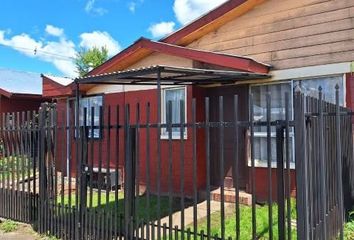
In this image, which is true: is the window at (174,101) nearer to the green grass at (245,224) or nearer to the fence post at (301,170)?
the green grass at (245,224)

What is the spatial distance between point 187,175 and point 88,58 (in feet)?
91.9

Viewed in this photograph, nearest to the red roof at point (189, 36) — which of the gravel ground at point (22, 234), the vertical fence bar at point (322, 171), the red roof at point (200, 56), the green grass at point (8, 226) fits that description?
the red roof at point (200, 56)

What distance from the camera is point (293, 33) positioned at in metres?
8.10

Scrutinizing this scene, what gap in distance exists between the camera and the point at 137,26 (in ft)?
128

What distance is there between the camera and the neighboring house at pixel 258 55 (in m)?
7.54

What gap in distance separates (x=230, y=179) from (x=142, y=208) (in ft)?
7.11

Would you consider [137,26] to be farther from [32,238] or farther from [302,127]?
[302,127]

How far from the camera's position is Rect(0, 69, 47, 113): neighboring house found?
18.3 metres

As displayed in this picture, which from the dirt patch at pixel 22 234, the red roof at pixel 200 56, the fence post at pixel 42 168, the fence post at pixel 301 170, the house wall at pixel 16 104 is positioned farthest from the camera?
the house wall at pixel 16 104

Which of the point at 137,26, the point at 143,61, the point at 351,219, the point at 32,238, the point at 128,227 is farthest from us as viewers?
the point at 137,26

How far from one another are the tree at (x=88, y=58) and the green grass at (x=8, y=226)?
94.3 feet

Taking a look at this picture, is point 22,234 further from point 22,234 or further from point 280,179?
point 280,179

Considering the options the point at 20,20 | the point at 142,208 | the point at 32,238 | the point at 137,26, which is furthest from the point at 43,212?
the point at 20,20

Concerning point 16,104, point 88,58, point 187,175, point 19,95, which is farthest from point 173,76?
point 88,58
